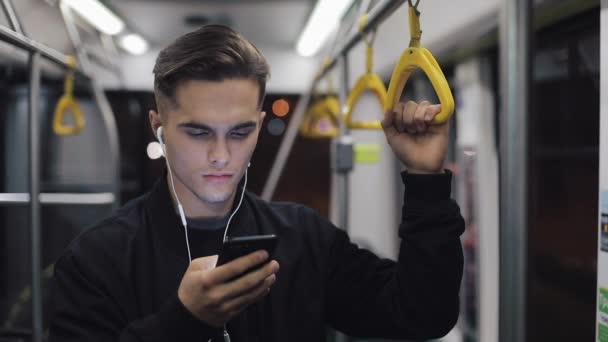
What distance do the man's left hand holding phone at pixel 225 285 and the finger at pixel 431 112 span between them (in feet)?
1.07

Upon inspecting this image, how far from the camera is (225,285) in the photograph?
2.35ft

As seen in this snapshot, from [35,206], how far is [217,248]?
2.52 feet

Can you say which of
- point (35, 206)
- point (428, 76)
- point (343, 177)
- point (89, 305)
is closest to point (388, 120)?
point (428, 76)

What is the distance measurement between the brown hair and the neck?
0.17 m

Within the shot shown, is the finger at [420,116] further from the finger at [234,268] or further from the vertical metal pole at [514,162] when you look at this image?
the finger at [234,268]

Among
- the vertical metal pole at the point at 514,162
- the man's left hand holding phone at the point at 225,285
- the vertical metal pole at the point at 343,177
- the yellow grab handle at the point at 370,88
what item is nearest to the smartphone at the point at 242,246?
the man's left hand holding phone at the point at 225,285

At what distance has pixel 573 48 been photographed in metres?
2.12

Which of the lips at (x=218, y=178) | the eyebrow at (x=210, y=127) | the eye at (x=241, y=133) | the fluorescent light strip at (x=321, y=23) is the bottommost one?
the lips at (x=218, y=178)

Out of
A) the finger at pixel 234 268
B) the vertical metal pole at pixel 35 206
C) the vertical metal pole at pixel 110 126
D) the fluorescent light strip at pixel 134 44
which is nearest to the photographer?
the finger at pixel 234 268

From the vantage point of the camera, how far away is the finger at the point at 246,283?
28.1 inches

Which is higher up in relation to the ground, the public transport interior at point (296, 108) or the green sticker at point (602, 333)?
the public transport interior at point (296, 108)

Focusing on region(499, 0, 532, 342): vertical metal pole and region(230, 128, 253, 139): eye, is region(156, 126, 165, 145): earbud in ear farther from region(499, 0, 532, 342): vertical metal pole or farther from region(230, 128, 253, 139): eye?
region(499, 0, 532, 342): vertical metal pole

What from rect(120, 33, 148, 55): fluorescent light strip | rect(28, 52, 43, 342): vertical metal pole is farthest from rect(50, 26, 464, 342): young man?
rect(28, 52, 43, 342): vertical metal pole

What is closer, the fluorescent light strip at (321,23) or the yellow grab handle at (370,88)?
the yellow grab handle at (370,88)
